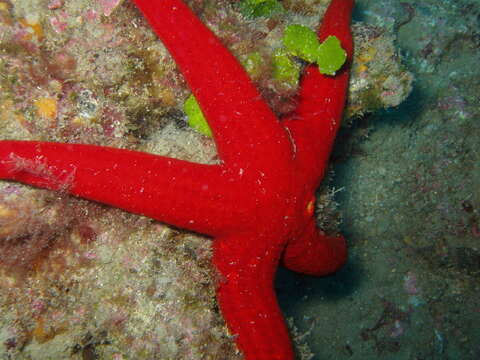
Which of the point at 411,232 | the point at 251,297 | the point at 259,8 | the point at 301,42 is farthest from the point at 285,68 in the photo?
the point at 411,232

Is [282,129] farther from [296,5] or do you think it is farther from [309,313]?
[309,313]

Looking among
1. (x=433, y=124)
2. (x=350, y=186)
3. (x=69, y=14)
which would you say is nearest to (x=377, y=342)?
(x=350, y=186)

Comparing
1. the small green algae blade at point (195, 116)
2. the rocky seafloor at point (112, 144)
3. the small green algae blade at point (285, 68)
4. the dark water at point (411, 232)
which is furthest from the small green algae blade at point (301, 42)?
the dark water at point (411, 232)

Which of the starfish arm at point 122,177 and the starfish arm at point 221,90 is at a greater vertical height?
the starfish arm at point 221,90

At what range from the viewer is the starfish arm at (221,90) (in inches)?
125

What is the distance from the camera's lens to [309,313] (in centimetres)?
802

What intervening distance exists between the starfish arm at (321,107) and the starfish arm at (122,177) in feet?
3.04

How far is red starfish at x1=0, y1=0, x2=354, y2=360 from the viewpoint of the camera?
3.00m

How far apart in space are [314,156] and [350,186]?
15.6ft

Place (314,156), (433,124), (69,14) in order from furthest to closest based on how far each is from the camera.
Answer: (433,124) < (69,14) < (314,156)

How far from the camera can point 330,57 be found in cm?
359

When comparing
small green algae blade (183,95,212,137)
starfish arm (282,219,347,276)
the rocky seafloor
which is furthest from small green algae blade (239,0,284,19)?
starfish arm (282,219,347,276)

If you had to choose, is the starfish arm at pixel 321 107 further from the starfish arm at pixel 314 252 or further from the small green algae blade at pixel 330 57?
the starfish arm at pixel 314 252

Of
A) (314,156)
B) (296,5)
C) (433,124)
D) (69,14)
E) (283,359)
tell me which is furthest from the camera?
(433,124)
